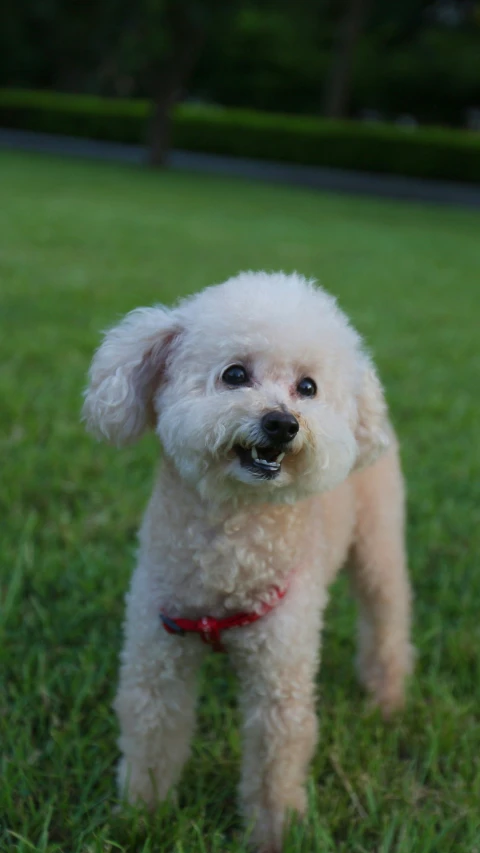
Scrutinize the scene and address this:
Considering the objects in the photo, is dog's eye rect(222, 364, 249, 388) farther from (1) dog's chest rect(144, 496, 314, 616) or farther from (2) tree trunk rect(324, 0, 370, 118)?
(2) tree trunk rect(324, 0, 370, 118)

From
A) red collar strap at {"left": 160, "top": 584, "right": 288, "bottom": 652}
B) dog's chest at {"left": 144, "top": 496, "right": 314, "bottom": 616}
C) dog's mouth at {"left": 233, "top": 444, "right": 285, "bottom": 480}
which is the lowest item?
red collar strap at {"left": 160, "top": 584, "right": 288, "bottom": 652}

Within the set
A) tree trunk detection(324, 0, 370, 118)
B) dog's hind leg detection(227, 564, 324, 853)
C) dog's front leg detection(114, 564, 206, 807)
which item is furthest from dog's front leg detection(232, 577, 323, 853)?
tree trunk detection(324, 0, 370, 118)

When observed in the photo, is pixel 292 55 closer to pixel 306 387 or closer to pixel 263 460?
pixel 306 387

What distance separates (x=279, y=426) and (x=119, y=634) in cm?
113

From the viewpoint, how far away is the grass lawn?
1.82m

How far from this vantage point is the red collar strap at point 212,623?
5.71 feet

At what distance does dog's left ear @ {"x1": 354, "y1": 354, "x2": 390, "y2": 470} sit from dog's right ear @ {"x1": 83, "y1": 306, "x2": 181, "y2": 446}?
0.42 m

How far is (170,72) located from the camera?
21.5 m

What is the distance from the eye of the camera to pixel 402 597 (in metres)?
2.46

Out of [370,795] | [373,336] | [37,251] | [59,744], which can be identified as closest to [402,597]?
[370,795]

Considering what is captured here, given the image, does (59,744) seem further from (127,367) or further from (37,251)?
(37,251)

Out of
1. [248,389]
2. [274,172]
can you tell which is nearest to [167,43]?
[274,172]

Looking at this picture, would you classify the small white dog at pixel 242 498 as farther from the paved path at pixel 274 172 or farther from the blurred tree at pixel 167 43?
the blurred tree at pixel 167 43

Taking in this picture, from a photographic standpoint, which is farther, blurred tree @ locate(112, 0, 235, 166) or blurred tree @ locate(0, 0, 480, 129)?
blurred tree @ locate(0, 0, 480, 129)
